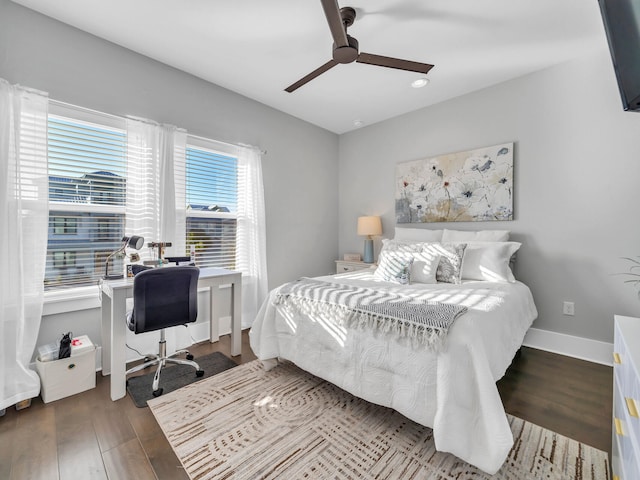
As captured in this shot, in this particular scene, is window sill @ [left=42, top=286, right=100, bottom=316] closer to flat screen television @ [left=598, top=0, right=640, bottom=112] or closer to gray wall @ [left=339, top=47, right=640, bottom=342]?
flat screen television @ [left=598, top=0, right=640, bottom=112]

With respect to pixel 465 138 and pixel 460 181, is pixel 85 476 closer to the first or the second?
pixel 460 181

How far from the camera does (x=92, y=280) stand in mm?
2383

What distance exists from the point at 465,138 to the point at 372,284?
7.05ft

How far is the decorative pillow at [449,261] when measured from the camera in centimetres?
253

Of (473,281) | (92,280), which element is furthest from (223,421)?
(473,281)

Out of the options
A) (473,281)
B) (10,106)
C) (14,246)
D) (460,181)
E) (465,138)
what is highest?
(465,138)

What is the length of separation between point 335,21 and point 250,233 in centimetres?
227

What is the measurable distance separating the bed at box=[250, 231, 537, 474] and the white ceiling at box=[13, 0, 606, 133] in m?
1.71

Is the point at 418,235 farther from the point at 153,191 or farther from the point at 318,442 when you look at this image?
the point at 153,191

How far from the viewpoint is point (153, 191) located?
8.50ft

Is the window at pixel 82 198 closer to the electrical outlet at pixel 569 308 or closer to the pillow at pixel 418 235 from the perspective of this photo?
the pillow at pixel 418 235

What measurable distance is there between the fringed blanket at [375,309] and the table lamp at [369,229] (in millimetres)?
1761

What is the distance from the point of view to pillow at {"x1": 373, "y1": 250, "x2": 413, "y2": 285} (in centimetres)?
250

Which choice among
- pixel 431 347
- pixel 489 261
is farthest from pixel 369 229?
pixel 431 347
